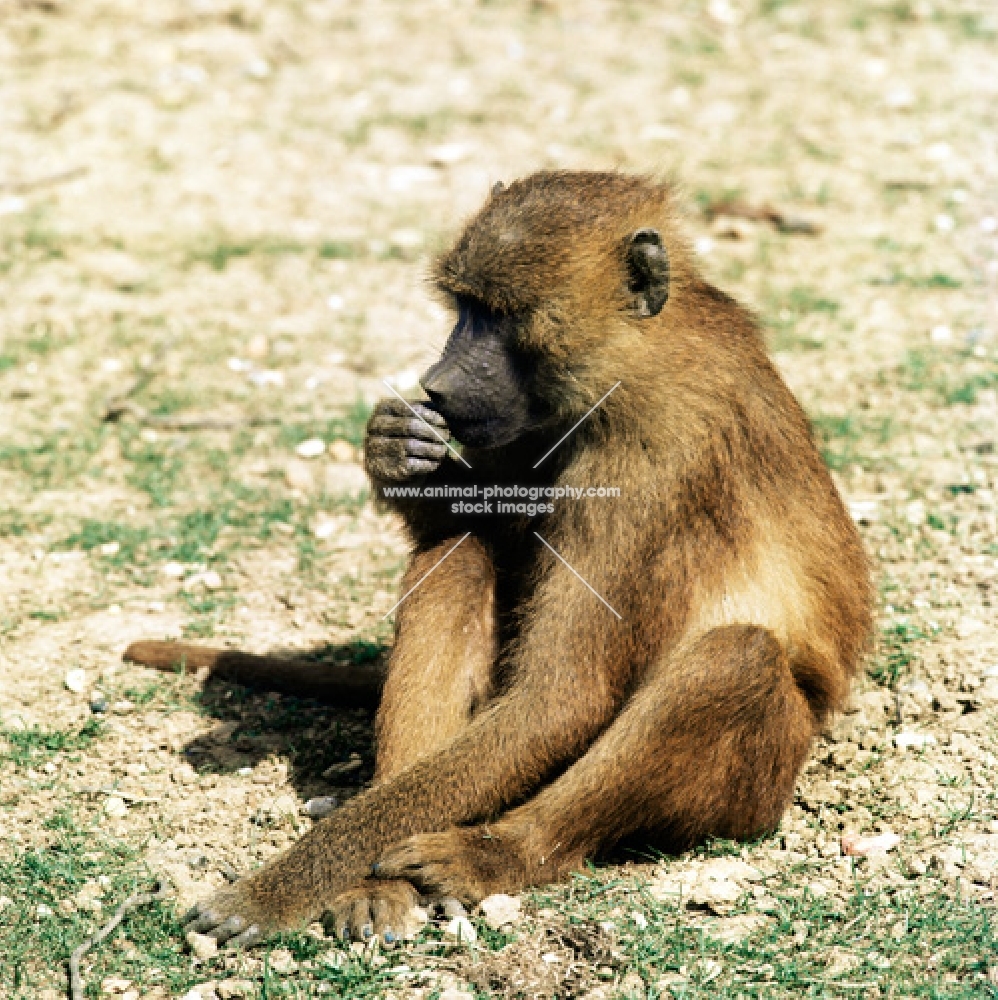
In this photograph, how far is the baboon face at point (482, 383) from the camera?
13.1 ft

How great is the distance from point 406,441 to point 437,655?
0.68 m

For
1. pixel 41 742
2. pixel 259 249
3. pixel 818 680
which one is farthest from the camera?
pixel 259 249

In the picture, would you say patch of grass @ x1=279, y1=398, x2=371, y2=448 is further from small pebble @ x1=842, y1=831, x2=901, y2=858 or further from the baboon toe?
small pebble @ x1=842, y1=831, x2=901, y2=858

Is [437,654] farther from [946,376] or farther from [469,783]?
[946,376]

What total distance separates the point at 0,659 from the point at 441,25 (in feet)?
22.1

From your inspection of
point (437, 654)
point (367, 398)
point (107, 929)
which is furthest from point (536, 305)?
point (367, 398)

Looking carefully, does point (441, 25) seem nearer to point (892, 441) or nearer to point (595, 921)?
point (892, 441)

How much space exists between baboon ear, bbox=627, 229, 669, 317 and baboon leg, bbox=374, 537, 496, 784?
0.99 meters

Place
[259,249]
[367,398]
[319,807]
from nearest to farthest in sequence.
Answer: [319,807], [367,398], [259,249]

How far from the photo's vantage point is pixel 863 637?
4348 millimetres

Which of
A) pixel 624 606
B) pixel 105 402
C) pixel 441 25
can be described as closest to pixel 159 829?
pixel 624 606

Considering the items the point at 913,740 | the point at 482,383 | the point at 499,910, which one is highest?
the point at 482,383

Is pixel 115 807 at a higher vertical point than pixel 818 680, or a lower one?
lower

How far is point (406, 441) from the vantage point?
14.0 feet
